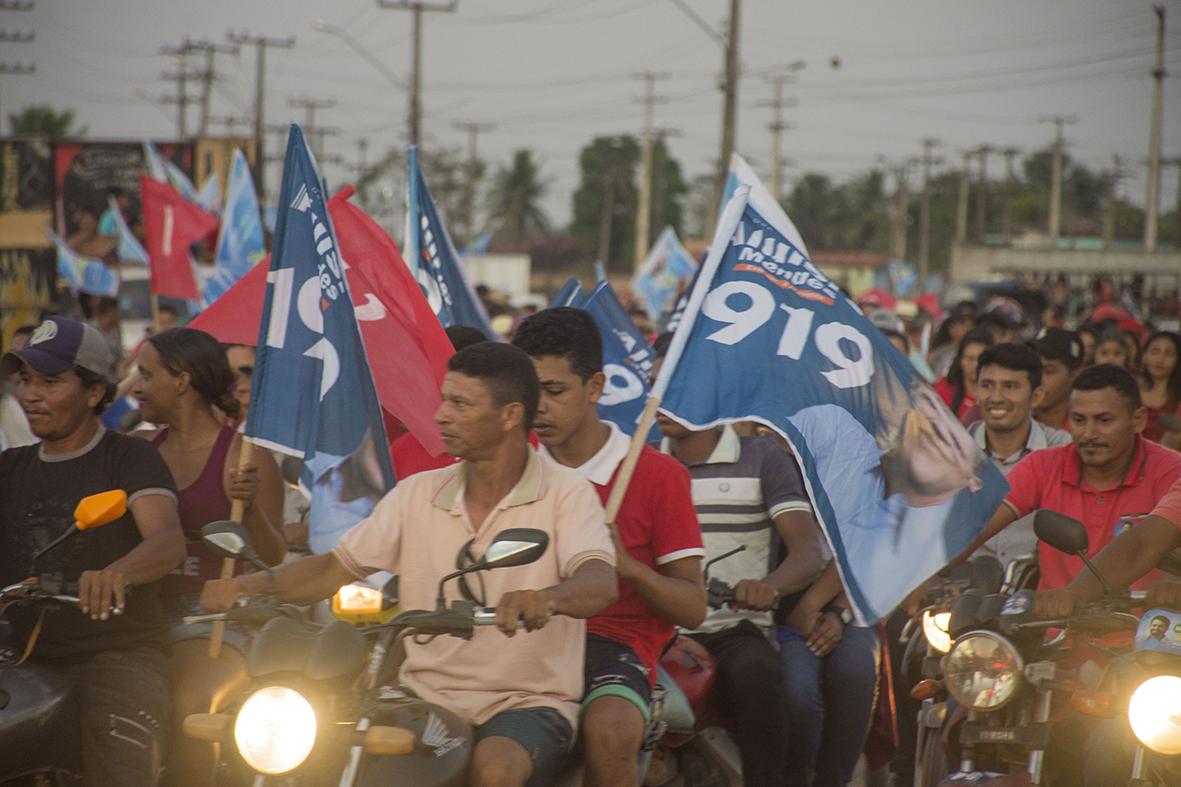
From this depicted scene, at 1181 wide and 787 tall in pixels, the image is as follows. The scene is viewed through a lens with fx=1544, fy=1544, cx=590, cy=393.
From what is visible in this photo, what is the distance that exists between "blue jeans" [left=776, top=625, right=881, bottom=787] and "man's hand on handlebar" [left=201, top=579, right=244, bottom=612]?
265 centimetres

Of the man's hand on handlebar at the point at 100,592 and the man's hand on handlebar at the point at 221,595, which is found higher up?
the man's hand on handlebar at the point at 221,595

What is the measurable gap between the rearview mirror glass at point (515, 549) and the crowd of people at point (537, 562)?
0.13 m

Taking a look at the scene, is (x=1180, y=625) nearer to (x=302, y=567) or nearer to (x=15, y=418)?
(x=302, y=567)

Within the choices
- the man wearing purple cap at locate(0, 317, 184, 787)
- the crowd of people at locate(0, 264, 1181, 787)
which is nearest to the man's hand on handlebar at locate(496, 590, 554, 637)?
the crowd of people at locate(0, 264, 1181, 787)

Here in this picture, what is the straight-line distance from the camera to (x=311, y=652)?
374cm

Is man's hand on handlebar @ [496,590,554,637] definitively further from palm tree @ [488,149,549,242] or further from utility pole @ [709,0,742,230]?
palm tree @ [488,149,549,242]

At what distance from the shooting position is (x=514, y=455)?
4.55 metres

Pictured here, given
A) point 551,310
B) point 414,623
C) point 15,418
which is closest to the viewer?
point 414,623

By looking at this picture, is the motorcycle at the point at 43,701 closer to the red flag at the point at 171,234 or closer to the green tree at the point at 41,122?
the red flag at the point at 171,234

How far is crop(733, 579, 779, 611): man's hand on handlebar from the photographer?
5566 mm

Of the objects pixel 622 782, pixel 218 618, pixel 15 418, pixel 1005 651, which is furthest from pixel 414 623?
pixel 15 418

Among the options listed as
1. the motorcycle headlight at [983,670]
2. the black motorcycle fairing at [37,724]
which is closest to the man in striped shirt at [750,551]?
the motorcycle headlight at [983,670]

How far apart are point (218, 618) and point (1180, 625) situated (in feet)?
9.24

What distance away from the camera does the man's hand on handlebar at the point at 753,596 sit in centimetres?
557
